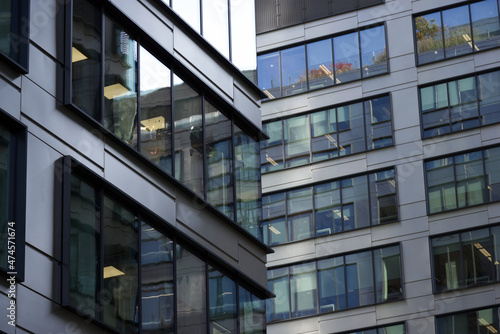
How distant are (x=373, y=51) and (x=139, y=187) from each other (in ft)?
93.7

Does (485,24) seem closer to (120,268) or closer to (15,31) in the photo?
(120,268)

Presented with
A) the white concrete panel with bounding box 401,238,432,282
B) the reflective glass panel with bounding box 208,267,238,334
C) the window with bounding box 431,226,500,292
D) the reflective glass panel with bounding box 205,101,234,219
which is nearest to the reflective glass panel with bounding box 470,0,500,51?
the window with bounding box 431,226,500,292

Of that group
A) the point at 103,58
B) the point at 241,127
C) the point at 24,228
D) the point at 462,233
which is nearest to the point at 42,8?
the point at 103,58

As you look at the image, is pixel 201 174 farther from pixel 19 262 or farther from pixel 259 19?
pixel 259 19

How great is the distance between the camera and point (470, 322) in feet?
136

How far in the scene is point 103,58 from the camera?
65.6 ft

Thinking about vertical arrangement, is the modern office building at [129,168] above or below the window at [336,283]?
below

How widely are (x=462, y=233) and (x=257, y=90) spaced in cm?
1924

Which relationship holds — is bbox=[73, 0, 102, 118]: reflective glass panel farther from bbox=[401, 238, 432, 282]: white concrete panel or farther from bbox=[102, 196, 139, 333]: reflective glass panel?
bbox=[401, 238, 432, 282]: white concrete panel

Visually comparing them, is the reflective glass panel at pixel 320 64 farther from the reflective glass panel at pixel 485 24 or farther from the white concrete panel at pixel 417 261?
the white concrete panel at pixel 417 261

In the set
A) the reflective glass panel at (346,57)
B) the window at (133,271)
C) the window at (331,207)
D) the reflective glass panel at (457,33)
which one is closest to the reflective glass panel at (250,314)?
the window at (133,271)

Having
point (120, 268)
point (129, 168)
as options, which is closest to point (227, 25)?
point (129, 168)

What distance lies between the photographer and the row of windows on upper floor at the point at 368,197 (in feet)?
143

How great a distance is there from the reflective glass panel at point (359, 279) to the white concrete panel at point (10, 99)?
94.0 feet
